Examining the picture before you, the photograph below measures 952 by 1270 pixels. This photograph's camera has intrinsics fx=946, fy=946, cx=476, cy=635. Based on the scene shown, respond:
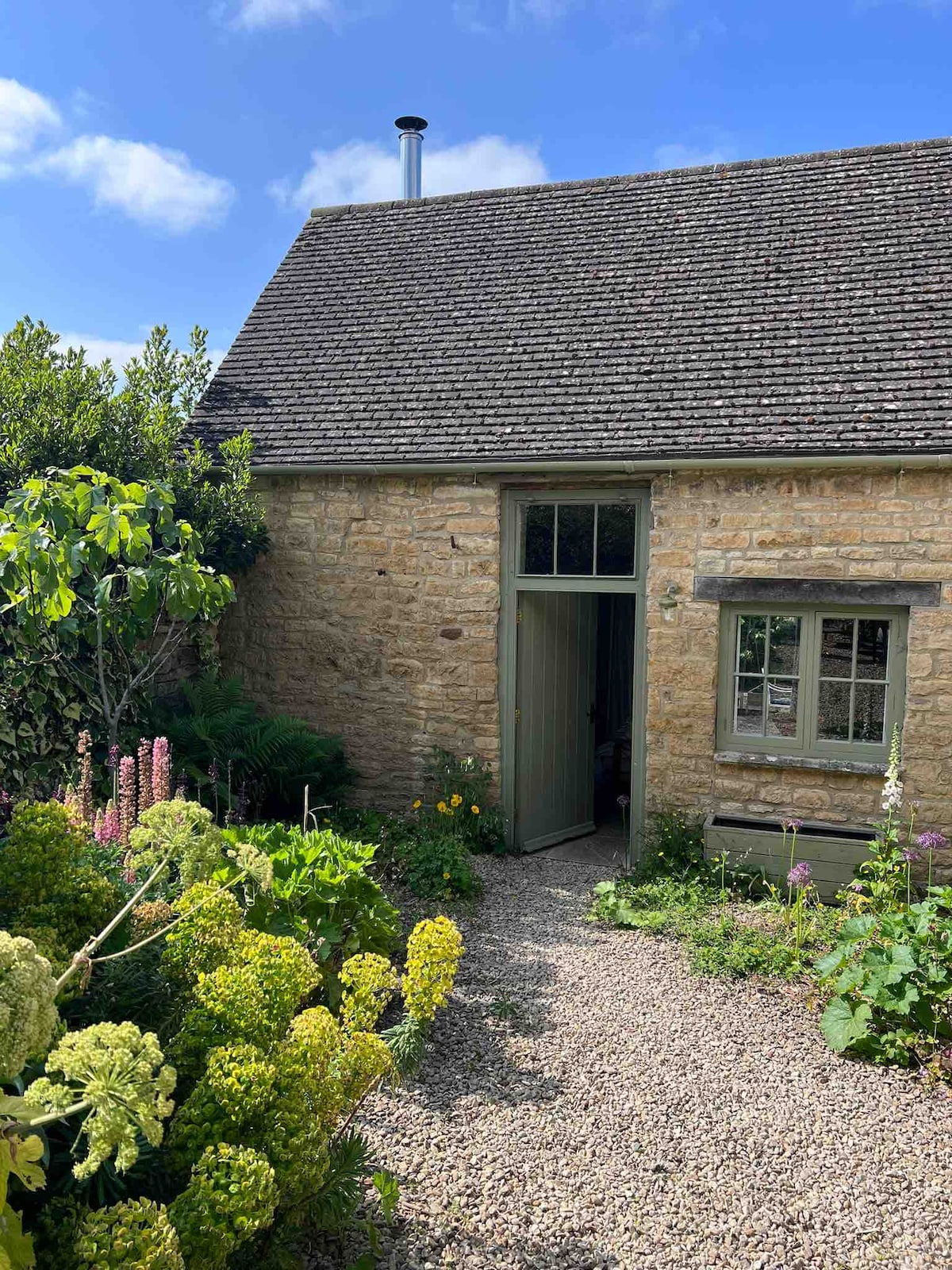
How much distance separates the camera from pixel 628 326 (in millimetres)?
8398

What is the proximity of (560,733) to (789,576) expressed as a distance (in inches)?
106

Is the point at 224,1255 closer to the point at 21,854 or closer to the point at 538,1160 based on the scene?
the point at 21,854

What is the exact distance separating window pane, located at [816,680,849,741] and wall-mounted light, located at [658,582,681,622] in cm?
114

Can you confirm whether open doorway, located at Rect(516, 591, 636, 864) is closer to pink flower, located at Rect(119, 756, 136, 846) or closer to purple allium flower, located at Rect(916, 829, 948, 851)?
purple allium flower, located at Rect(916, 829, 948, 851)

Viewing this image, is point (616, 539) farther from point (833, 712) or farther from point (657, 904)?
point (657, 904)

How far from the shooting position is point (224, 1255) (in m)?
2.30

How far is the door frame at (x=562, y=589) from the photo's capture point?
763cm

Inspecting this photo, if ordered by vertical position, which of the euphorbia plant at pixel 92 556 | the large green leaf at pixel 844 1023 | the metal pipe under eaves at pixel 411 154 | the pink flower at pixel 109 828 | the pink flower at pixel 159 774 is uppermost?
the metal pipe under eaves at pixel 411 154

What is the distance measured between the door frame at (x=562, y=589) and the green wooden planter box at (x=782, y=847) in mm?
721

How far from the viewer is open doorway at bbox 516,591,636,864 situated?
325 inches

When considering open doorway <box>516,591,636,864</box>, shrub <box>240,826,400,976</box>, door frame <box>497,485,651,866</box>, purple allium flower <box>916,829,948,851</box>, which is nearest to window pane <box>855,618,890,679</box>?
purple allium flower <box>916,829,948,851</box>

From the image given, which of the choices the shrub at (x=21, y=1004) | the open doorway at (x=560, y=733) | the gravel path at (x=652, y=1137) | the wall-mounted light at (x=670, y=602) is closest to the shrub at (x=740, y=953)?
the gravel path at (x=652, y=1137)

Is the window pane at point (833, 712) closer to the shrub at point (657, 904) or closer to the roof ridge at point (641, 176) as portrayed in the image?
the shrub at point (657, 904)

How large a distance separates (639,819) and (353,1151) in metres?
4.90
